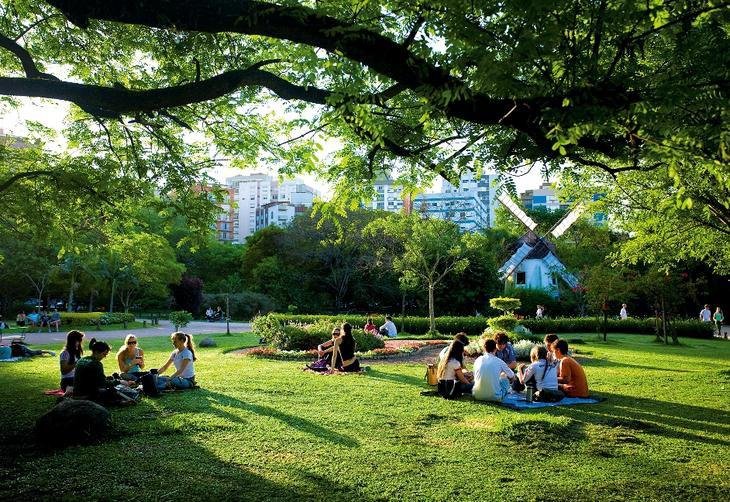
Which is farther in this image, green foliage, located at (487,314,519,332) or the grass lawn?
green foliage, located at (487,314,519,332)

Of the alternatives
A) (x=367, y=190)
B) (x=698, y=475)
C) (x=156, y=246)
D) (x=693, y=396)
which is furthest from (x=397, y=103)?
(x=693, y=396)

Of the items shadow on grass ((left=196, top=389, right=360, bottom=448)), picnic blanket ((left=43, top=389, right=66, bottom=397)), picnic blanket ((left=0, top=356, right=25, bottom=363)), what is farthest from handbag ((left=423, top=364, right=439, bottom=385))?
picnic blanket ((left=0, top=356, right=25, bottom=363))

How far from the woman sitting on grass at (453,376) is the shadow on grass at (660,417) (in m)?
1.55

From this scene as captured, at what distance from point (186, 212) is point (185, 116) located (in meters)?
1.73

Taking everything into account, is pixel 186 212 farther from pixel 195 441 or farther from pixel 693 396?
pixel 693 396

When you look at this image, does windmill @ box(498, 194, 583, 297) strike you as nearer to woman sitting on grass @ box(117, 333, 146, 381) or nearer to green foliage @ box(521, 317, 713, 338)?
green foliage @ box(521, 317, 713, 338)

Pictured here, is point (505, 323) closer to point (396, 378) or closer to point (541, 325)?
point (396, 378)

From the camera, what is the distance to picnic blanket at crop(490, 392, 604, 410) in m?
8.91

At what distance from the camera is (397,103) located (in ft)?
23.5

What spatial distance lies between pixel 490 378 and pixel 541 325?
22233mm

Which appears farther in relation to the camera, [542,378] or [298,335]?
[298,335]

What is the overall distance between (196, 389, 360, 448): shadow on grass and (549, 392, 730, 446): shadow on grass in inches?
143

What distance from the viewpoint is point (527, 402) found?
9.19 metres

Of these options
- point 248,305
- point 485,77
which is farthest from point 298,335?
point 248,305
